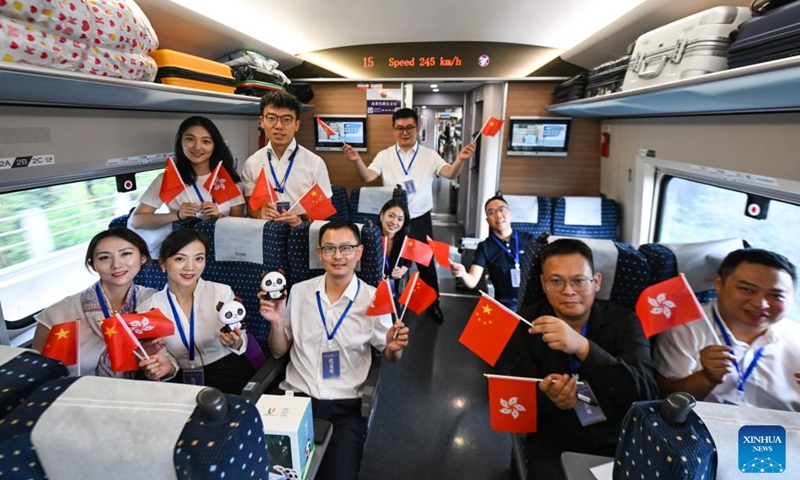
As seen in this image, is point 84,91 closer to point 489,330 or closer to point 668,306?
point 489,330

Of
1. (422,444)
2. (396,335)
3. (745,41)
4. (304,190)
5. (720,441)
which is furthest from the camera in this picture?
(304,190)

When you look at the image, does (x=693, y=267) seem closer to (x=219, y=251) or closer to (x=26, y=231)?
(x=219, y=251)

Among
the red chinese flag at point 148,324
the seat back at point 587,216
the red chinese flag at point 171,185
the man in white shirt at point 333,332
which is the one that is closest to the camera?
the red chinese flag at point 148,324

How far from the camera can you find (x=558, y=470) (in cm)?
171

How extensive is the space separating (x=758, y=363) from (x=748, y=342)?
10cm

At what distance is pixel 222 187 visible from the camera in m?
2.71

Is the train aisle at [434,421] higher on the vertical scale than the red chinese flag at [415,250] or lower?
lower

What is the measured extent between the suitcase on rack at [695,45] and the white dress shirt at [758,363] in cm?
141

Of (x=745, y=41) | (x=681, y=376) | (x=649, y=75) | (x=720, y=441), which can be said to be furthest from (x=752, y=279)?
(x=649, y=75)

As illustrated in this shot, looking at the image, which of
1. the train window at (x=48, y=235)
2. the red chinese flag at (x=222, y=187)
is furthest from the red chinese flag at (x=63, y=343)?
the train window at (x=48, y=235)

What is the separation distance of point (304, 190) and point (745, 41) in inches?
117

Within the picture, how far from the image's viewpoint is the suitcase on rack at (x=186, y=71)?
8.79 ft

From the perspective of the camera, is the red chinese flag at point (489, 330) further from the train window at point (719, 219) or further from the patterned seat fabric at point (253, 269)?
the train window at point (719, 219)

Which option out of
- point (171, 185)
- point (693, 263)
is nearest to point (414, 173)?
point (171, 185)
